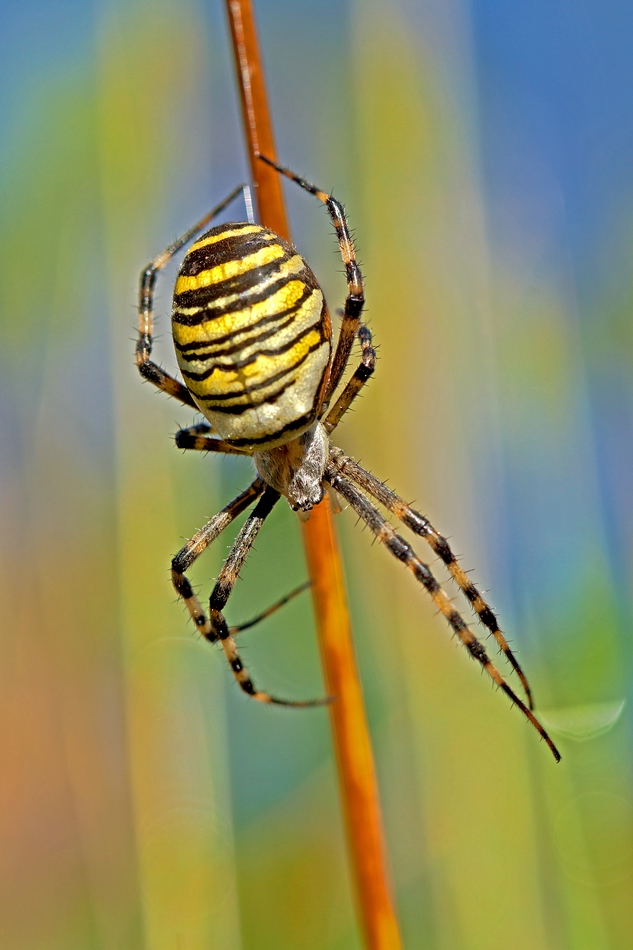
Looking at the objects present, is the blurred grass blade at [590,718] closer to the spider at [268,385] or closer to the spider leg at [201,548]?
the spider at [268,385]

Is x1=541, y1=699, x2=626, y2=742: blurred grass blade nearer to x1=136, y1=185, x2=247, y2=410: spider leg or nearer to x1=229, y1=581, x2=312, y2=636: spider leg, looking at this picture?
x1=229, y1=581, x2=312, y2=636: spider leg

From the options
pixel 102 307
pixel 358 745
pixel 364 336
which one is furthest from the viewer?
pixel 102 307

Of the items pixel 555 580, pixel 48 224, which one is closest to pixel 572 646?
pixel 555 580

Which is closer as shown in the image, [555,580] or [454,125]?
[555,580]

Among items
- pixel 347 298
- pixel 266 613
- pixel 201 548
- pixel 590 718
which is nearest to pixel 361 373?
pixel 347 298

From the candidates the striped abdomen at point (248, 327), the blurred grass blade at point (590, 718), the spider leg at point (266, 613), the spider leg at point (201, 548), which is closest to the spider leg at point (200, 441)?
the spider leg at point (201, 548)

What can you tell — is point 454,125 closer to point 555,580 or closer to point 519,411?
point 519,411
